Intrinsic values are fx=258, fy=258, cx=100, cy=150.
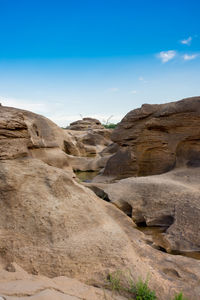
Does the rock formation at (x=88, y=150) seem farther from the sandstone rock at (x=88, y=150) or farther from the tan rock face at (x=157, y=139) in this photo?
the tan rock face at (x=157, y=139)

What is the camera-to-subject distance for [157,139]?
336 inches

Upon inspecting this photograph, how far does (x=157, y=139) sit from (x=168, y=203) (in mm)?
3868

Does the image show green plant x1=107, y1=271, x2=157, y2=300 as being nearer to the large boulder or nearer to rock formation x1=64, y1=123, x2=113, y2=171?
the large boulder

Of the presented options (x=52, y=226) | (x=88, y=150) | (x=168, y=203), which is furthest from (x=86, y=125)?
(x=52, y=226)

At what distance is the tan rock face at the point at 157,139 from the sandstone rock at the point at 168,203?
1.19 metres

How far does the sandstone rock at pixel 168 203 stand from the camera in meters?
4.01

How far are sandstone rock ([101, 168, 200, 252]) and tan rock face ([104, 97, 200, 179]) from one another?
1186mm

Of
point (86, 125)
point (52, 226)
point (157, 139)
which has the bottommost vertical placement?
point (52, 226)

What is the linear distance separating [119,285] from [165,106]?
6.93m

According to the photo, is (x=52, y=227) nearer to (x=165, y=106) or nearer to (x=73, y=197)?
(x=73, y=197)

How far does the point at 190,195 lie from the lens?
4.96 metres

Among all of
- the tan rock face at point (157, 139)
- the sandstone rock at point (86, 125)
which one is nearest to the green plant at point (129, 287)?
the tan rock face at point (157, 139)

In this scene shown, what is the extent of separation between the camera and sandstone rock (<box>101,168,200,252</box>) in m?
4.01

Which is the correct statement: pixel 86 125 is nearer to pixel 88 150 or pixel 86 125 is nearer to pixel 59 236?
pixel 88 150
